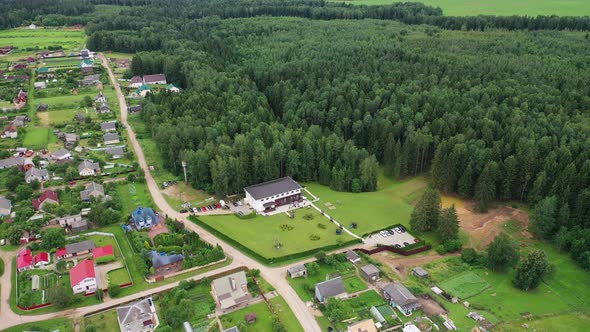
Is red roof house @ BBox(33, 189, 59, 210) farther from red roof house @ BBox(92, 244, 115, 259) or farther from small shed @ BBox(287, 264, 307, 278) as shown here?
small shed @ BBox(287, 264, 307, 278)

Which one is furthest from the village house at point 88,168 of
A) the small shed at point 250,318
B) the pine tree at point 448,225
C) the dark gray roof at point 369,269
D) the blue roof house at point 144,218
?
the pine tree at point 448,225

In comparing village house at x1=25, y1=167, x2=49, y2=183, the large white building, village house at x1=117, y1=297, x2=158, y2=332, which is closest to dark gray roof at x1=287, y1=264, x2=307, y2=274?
the large white building

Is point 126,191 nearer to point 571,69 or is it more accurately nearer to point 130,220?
point 130,220

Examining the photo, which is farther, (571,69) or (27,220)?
(571,69)

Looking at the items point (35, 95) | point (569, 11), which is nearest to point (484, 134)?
point (35, 95)

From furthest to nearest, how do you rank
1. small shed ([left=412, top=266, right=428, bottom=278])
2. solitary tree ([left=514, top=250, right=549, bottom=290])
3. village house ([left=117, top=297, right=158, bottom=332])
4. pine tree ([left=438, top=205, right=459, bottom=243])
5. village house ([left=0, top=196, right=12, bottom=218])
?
village house ([left=0, top=196, right=12, bottom=218]), pine tree ([left=438, top=205, right=459, bottom=243]), small shed ([left=412, top=266, right=428, bottom=278]), solitary tree ([left=514, top=250, right=549, bottom=290]), village house ([left=117, top=297, right=158, bottom=332])

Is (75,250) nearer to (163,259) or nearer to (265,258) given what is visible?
(163,259)

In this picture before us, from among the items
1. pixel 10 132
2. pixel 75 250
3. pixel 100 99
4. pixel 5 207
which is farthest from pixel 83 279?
pixel 100 99
